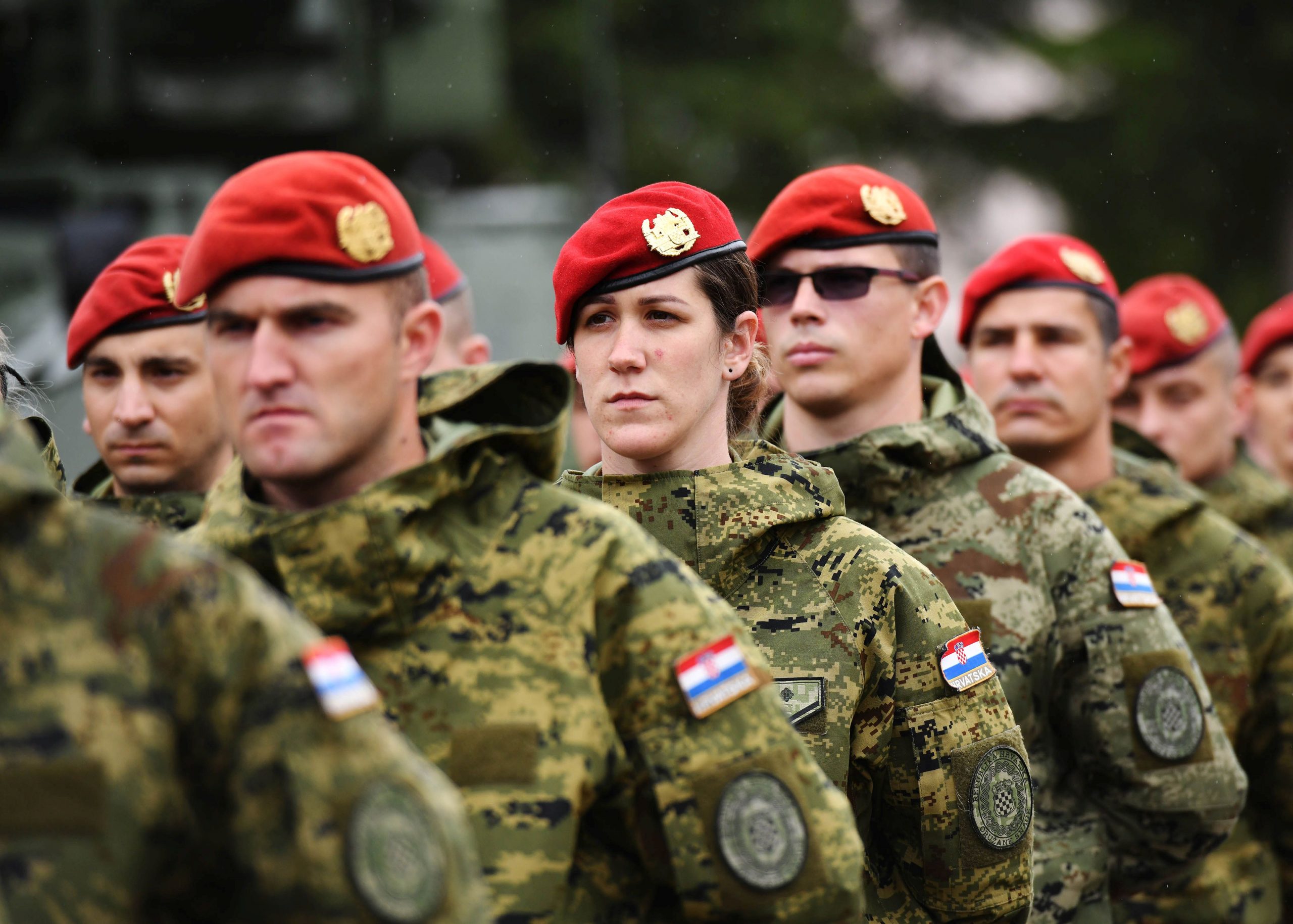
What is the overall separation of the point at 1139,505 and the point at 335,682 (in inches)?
149

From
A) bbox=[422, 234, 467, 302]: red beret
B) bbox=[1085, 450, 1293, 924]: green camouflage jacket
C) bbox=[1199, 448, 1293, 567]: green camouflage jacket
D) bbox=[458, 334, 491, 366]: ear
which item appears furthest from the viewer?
bbox=[1199, 448, 1293, 567]: green camouflage jacket

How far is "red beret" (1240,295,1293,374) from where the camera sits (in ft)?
25.9

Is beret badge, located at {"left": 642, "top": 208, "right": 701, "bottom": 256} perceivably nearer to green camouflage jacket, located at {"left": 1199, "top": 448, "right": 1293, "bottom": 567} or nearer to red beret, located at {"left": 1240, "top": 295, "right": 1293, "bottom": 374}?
green camouflage jacket, located at {"left": 1199, "top": 448, "right": 1293, "bottom": 567}

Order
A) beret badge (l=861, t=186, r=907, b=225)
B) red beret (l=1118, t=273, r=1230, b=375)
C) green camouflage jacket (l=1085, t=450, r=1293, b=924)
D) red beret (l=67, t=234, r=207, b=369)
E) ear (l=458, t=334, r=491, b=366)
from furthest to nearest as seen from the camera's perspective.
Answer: red beret (l=1118, t=273, r=1230, b=375)
ear (l=458, t=334, r=491, b=366)
green camouflage jacket (l=1085, t=450, r=1293, b=924)
beret badge (l=861, t=186, r=907, b=225)
red beret (l=67, t=234, r=207, b=369)

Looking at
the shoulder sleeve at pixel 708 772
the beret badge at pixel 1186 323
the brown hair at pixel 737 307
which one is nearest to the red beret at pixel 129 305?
the brown hair at pixel 737 307

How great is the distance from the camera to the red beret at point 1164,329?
21.9 ft

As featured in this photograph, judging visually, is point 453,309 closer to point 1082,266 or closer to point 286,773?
point 1082,266

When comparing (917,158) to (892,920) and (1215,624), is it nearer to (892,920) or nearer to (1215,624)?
(1215,624)

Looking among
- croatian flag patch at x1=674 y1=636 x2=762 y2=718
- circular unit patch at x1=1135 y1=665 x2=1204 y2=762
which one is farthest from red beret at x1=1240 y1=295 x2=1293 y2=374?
croatian flag patch at x1=674 y1=636 x2=762 y2=718

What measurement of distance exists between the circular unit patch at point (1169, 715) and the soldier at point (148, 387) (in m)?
2.34

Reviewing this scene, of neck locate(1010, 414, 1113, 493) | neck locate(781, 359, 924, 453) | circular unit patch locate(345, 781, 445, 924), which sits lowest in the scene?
circular unit patch locate(345, 781, 445, 924)

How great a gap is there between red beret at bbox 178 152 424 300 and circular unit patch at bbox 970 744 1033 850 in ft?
5.51

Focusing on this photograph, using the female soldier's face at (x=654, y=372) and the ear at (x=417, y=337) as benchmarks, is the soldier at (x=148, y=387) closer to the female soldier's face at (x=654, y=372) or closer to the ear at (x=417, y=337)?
the female soldier's face at (x=654, y=372)

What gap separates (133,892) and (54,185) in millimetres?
7357
